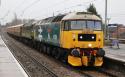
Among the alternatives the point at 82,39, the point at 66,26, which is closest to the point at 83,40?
the point at 82,39

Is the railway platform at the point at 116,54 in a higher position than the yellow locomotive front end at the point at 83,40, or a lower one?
A: lower

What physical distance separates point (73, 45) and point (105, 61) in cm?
256

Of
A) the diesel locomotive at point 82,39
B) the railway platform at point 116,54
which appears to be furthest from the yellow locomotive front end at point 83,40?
the railway platform at point 116,54

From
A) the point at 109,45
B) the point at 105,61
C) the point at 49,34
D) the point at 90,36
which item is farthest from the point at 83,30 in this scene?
the point at 109,45

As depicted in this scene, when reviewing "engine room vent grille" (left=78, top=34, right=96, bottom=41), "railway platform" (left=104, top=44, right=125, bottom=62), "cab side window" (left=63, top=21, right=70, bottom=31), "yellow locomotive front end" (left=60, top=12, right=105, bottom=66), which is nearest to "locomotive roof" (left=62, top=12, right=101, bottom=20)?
"yellow locomotive front end" (left=60, top=12, right=105, bottom=66)

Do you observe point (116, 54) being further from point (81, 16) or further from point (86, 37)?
point (86, 37)

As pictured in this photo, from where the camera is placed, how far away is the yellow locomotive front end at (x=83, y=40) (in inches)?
765

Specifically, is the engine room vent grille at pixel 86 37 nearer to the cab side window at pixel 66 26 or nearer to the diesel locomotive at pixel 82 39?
the diesel locomotive at pixel 82 39

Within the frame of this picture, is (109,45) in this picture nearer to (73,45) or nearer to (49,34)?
(49,34)

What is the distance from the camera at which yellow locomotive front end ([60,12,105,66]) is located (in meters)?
19.4

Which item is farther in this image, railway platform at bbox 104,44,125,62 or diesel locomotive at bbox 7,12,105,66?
railway platform at bbox 104,44,125,62

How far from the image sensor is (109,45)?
38750 mm

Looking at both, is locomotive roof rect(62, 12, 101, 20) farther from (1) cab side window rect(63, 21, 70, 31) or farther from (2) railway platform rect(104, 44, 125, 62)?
(2) railway platform rect(104, 44, 125, 62)

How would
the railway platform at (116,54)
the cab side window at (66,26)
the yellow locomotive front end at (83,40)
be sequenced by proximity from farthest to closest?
the railway platform at (116,54)
the cab side window at (66,26)
the yellow locomotive front end at (83,40)
